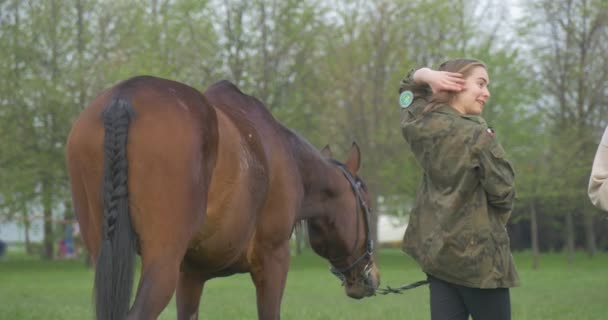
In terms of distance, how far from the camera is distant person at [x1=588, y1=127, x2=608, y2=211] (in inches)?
171

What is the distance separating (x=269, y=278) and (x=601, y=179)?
257 cm

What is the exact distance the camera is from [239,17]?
32.0 meters

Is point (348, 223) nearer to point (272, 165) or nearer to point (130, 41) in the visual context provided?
point (272, 165)

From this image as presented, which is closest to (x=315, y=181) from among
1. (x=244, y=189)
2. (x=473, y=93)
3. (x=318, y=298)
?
(x=244, y=189)

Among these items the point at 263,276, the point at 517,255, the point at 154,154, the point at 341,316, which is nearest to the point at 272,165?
the point at 263,276

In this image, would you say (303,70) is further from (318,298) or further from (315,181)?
(315,181)

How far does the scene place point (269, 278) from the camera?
6.25m

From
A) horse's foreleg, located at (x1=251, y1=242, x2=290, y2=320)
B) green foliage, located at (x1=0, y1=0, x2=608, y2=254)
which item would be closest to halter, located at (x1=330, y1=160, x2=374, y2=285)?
horse's foreleg, located at (x1=251, y1=242, x2=290, y2=320)

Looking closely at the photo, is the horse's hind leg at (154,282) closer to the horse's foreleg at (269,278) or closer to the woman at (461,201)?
the woman at (461,201)

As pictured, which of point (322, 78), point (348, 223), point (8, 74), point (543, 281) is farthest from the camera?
point (322, 78)

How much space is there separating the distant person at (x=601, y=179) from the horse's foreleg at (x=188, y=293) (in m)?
2.88

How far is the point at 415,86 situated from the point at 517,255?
120 feet

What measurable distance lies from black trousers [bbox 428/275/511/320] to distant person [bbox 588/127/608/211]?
0.60m

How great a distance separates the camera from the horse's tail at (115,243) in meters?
4.64
